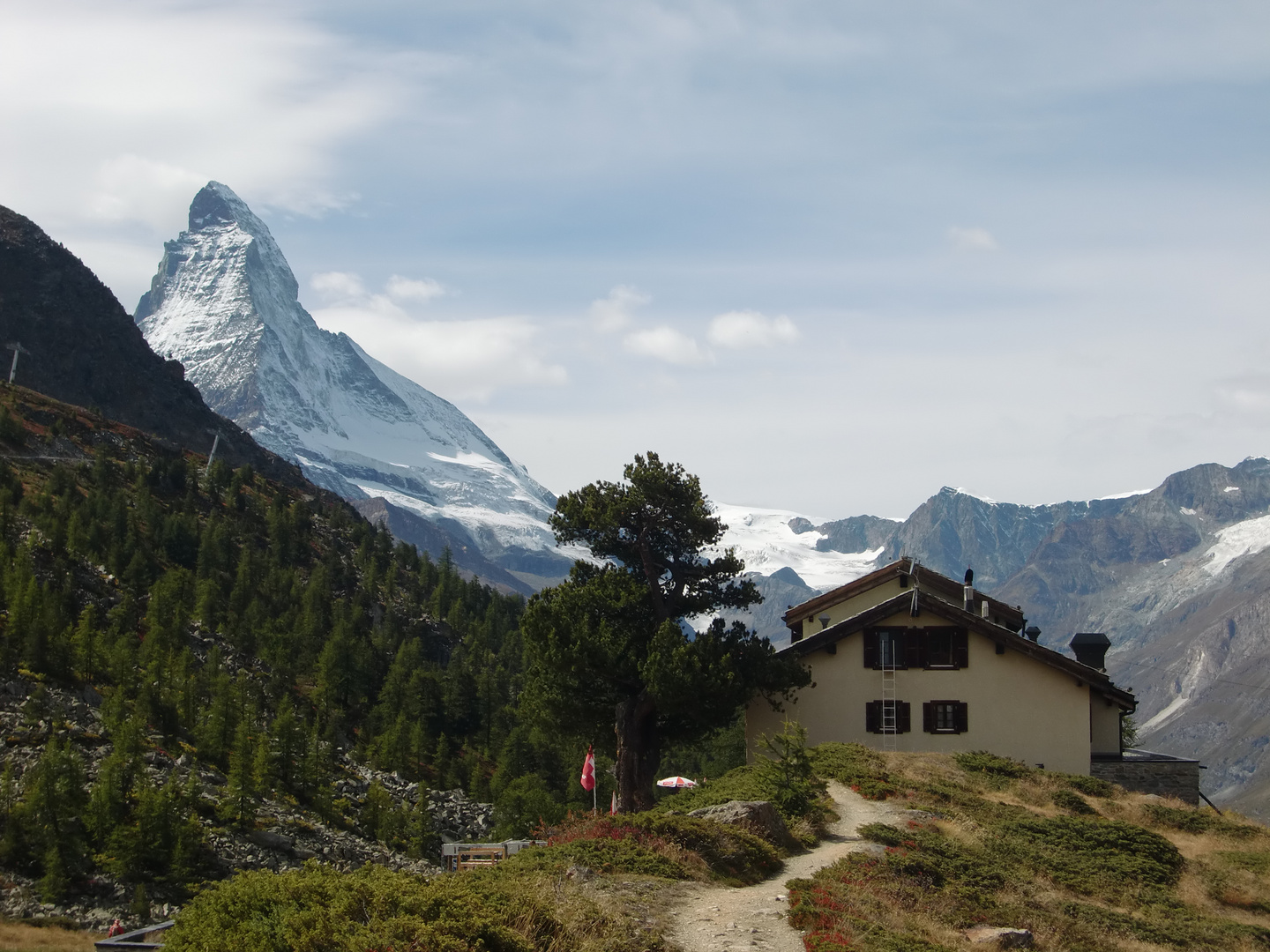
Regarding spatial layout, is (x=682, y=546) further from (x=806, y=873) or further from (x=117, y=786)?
(x=117, y=786)

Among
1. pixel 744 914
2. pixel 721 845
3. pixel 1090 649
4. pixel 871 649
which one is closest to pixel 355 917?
pixel 744 914

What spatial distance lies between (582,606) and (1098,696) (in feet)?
72.9

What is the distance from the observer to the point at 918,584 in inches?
2157

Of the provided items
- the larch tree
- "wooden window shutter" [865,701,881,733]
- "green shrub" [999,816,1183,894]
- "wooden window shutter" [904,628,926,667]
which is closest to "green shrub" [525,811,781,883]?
"green shrub" [999,816,1183,894]

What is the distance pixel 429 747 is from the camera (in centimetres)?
10650

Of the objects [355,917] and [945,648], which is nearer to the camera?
[355,917]

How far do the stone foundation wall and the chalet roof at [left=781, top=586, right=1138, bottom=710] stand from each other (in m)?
2.45

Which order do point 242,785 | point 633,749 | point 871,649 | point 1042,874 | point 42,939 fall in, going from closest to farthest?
point 1042,874, point 633,749, point 42,939, point 871,649, point 242,785

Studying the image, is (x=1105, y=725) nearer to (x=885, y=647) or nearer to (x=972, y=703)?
(x=972, y=703)

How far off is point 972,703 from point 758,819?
2216 centimetres

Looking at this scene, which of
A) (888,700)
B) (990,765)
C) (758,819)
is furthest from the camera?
(888,700)

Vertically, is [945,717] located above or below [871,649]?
below

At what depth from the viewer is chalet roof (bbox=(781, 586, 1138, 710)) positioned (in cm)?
4616

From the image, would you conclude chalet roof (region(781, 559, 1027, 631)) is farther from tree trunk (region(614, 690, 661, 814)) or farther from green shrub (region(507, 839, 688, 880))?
green shrub (region(507, 839, 688, 880))
